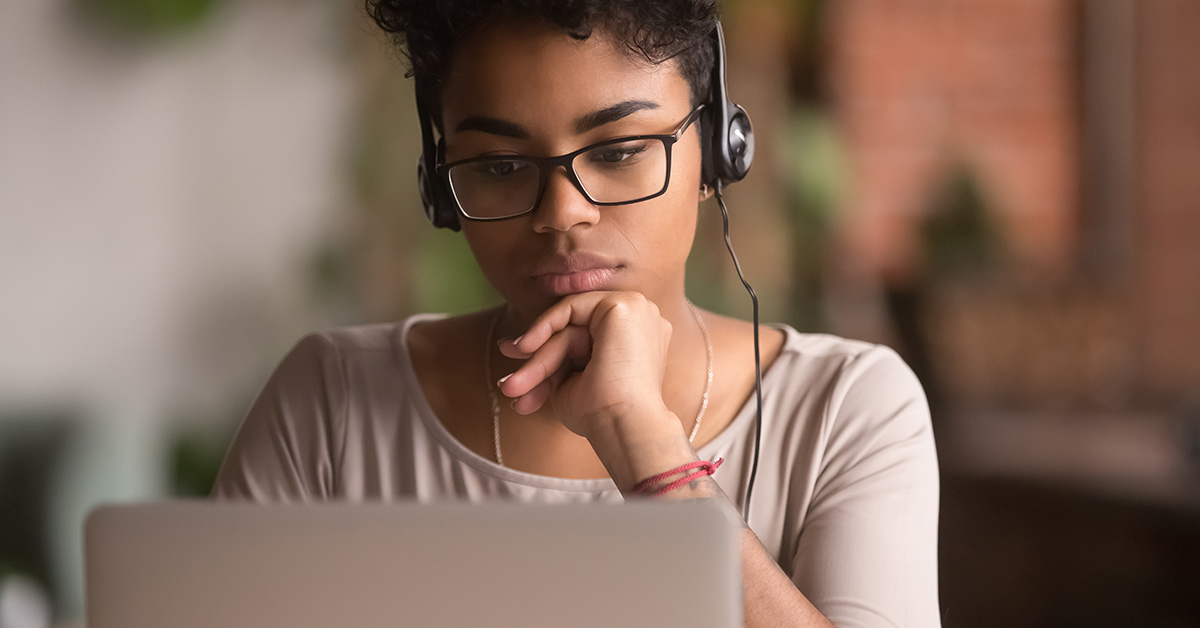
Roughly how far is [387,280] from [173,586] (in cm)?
201

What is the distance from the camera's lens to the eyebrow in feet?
3.26

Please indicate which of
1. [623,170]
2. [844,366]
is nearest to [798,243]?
[844,366]

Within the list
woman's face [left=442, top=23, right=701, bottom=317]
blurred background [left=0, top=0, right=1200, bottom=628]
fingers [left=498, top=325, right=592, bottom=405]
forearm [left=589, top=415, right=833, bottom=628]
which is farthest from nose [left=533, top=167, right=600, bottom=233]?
blurred background [left=0, top=0, right=1200, bottom=628]

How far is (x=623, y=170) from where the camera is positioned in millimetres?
1022

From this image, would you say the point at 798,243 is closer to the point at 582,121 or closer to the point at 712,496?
the point at 582,121

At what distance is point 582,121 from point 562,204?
85 millimetres

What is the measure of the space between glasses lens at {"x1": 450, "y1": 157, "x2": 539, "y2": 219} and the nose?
0.03 meters

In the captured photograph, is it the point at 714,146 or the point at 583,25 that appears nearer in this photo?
the point at 583,25

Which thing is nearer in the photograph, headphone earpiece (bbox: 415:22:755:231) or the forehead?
the forehead

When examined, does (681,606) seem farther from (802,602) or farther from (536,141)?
(536,141)

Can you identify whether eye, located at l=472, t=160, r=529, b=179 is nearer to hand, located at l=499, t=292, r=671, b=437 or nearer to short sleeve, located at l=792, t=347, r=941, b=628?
hand, located at l=499, t=292, r=671, b=437

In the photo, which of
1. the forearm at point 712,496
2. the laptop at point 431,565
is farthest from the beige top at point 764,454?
the laptop at point 431,565

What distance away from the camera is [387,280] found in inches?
99.7

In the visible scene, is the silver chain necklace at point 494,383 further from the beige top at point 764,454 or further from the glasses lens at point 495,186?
the glasses lens at point 495,186
